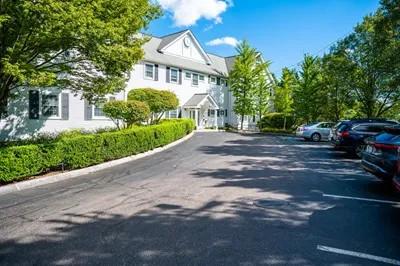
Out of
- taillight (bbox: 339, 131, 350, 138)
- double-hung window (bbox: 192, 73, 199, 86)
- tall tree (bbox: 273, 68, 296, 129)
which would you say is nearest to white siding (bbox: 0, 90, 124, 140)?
double-hung window (bbox: 192, 73, 199, 86)

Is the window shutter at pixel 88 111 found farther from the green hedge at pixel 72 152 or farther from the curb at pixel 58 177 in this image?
the curb at pixel 58 177

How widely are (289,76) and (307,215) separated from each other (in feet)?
117

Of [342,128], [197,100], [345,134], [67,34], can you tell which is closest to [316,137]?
[342,128]

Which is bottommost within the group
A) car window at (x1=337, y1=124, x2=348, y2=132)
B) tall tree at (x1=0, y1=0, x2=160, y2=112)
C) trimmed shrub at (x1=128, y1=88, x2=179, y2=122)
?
car window at (x1=337, y1=124, x2=348, y2=132)

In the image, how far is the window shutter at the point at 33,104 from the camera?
54.5 feet

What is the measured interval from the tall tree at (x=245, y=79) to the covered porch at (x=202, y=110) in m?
3.17

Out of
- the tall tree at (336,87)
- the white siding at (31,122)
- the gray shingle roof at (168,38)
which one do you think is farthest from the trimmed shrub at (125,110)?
the tall tree at (336,87)

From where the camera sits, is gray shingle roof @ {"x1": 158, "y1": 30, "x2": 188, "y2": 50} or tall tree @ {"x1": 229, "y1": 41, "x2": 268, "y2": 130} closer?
gray shingle roof @ {"x1": 158, "y1": 30, "x2": 188, "y2": 50}

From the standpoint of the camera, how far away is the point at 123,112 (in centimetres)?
1625

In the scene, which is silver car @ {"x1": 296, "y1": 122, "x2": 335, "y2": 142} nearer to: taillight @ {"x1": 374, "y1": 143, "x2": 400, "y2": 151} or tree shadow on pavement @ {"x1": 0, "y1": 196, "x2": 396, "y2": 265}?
taillight @ {"x1": 374, "y1": 143, "x2": 400, "y2": 151}

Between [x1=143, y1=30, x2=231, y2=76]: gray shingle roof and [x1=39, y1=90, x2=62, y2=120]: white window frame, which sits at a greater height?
[x1=143, y1=30, x2=231, y2=76]: gray shingle roof

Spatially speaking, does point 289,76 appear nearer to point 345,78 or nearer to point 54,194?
point 345,78

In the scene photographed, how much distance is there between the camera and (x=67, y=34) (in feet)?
26.6

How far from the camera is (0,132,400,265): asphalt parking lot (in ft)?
12.9
